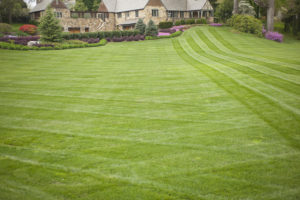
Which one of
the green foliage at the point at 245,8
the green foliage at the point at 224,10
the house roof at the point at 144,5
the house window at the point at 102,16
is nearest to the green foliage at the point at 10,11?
the house window at the point at 102,16

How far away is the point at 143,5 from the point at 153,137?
4550cm

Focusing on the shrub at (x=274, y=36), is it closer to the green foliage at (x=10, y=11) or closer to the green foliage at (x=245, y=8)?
the green foliage at (x=245, y=8)

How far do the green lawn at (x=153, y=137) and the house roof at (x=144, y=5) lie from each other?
4044 cm

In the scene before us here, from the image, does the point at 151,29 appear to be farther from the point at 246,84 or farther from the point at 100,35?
the point at 246,84

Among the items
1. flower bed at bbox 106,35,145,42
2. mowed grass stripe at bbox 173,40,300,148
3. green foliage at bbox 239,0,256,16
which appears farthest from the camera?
green foliage at bbox 239,0,256,16

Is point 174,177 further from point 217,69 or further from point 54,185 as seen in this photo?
point 217,69

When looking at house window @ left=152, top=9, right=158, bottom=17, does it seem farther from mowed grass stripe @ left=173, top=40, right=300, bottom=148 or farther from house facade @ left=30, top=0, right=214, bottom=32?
mowed grass stripe @ left=173, top=40, right=300, bottom=148

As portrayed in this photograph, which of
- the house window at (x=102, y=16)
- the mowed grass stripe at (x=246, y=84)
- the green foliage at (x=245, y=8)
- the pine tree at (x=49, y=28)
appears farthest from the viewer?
the house window at (x=102, y=16)

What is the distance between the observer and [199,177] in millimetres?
4418

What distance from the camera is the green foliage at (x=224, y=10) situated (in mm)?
45872

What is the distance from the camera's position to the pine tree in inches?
1097

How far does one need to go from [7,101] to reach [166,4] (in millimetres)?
45755

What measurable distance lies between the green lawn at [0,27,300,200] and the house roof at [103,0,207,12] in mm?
40440

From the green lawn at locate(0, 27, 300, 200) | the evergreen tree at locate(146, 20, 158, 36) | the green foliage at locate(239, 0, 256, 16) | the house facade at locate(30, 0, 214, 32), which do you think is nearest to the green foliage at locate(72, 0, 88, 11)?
the house facade at locate(30, 0, 214, 32)
